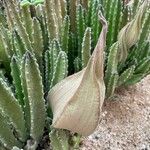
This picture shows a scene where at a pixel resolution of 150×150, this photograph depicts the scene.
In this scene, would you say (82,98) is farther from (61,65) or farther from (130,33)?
(130,33)

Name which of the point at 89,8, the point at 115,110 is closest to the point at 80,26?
the point at 89,8

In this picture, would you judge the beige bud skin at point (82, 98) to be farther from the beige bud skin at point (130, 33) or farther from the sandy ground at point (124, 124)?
the beige bud skin at point (130, 33)

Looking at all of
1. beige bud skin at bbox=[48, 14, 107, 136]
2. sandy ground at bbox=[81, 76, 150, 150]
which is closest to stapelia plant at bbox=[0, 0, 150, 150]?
beige bud skin at bbox=[48, 14, 107, 136]

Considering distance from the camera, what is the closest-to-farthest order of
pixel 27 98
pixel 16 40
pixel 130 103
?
1. pixel 27 98
2. pixel 16 40
3. pixel 130 103

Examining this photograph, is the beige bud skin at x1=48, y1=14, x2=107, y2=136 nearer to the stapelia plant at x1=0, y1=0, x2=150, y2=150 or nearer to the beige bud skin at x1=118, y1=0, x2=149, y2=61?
the stapelia plant at x1=0, y1=0, x2=150, y2=150

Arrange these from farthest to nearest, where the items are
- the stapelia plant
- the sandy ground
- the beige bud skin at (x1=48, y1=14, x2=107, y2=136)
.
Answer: the sandy ground → the stapelia plant → the beige bud skin at (x1=48, y1=14, x2=107, y2=136)

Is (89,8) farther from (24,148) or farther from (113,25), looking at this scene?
(24,148)
